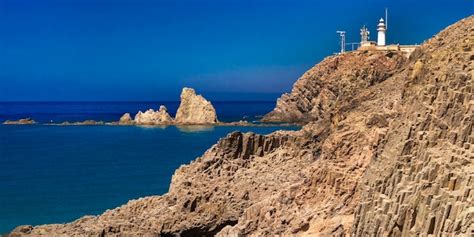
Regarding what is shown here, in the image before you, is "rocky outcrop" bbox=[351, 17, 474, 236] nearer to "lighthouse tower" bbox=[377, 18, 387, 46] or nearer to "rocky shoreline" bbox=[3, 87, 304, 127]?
"lighthouse tower" bbox=[377, 18, 387, 46]

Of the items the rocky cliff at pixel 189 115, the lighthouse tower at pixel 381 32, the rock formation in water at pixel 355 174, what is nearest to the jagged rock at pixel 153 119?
the rocky cliff at pixel 189 115

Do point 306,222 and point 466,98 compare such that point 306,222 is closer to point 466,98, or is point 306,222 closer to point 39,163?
point 466,98

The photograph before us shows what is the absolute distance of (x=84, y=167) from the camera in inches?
2800

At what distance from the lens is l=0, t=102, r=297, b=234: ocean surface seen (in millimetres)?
46688

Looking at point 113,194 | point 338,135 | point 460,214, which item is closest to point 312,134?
point 338,135

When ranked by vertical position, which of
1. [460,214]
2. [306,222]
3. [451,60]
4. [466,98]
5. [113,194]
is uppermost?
[451,60]

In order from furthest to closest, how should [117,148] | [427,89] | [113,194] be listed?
[117,148] → [113,194] → [427,89]

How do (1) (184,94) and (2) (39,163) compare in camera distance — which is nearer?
(2) (39,163)

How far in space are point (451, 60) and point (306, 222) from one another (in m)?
6.92

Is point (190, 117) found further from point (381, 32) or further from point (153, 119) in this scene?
point (381, 32)

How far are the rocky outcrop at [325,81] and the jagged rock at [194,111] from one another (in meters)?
14.6

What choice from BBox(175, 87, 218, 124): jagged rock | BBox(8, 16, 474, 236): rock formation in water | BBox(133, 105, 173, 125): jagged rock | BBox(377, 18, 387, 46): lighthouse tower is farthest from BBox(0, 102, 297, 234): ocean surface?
BBox(377, 18, 387, 46): lighthouse tower

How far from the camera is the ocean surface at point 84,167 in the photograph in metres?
46.7

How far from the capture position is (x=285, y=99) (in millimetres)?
143000
